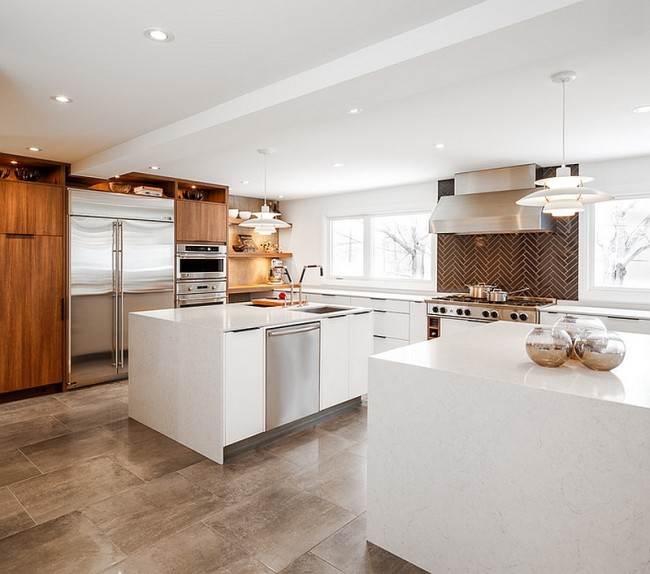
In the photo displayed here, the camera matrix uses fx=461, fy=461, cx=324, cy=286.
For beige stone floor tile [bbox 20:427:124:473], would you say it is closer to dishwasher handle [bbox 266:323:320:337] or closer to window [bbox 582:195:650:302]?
dishwasher handle [bbox 266:323:320:337]

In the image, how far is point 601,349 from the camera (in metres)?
1.79

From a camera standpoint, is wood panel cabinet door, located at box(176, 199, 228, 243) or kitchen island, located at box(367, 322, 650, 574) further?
wood panel cabinet door, located at box(176, 199, 228, 243)

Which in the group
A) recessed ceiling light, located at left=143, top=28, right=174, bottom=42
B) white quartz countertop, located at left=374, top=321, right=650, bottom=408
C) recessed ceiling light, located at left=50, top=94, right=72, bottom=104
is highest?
recessed ceiling light, located at left=50, top=94, right=72, bottom=104

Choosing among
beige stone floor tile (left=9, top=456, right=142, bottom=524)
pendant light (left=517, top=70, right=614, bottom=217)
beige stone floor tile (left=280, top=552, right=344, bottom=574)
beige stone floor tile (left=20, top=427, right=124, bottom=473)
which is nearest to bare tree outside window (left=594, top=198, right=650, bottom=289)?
pendant light (left=517, top=70, right=614, bottom=217)

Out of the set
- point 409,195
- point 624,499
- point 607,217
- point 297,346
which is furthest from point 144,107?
point 607,217

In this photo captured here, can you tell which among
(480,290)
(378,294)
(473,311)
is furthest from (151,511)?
(378,294)

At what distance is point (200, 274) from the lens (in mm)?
5871

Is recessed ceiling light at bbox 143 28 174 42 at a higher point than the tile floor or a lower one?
higher

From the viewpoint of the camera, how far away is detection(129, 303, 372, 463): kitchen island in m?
3.03

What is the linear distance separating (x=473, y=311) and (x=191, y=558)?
373cm

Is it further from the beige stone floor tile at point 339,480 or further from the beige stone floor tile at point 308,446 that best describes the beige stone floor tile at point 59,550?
the beige stone floor tile at point 308,446

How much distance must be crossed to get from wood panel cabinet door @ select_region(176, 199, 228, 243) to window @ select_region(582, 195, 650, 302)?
14.2 ft

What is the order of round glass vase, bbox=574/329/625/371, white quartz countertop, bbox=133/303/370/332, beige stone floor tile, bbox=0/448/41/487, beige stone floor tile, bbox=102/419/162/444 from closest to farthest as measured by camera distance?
round glass vase, bbox=574/329/625/371 → beige stone floor tile, bbox=0/448/41/487 → white quartz countertop, bbox=133/303/370/332 → beige stone floor tile, bbox=102/419/162/444

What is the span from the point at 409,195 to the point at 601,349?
454 centimetres
